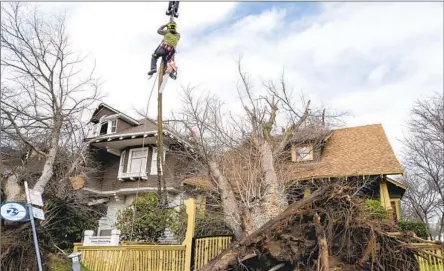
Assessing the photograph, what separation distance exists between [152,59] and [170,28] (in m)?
0.90

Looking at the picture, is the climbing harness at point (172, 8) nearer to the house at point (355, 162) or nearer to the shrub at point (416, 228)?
the house at point (355, 162)

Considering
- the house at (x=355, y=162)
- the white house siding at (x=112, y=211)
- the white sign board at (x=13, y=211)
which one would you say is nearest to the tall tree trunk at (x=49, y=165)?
the white house siding at (x=112, y=211)

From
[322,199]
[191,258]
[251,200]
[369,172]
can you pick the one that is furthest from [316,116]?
[322,199]

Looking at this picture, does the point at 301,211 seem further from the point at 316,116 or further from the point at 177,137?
the point at 316,116

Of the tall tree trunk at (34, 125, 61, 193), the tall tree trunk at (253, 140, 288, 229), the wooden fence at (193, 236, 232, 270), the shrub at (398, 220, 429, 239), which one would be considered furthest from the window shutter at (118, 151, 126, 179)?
the shrub at (398, 220, 429, 239)

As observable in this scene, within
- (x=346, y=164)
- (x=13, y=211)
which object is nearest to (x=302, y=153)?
(x=346, y=164)

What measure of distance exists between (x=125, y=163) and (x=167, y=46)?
1374cm

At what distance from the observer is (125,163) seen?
71.9 ft

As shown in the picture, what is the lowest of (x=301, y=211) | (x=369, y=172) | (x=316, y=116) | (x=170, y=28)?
(x=301, y=211)

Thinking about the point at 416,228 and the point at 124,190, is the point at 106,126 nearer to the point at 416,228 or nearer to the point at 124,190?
the point at 124,190

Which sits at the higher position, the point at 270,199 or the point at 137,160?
the point at 137,160

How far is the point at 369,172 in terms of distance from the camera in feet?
52.1

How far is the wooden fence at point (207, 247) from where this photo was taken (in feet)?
36.2

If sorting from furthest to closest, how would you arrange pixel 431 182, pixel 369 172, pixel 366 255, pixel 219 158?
pixel 431 182
pixel 219 158
pixel 369 172
pixel 366 255
